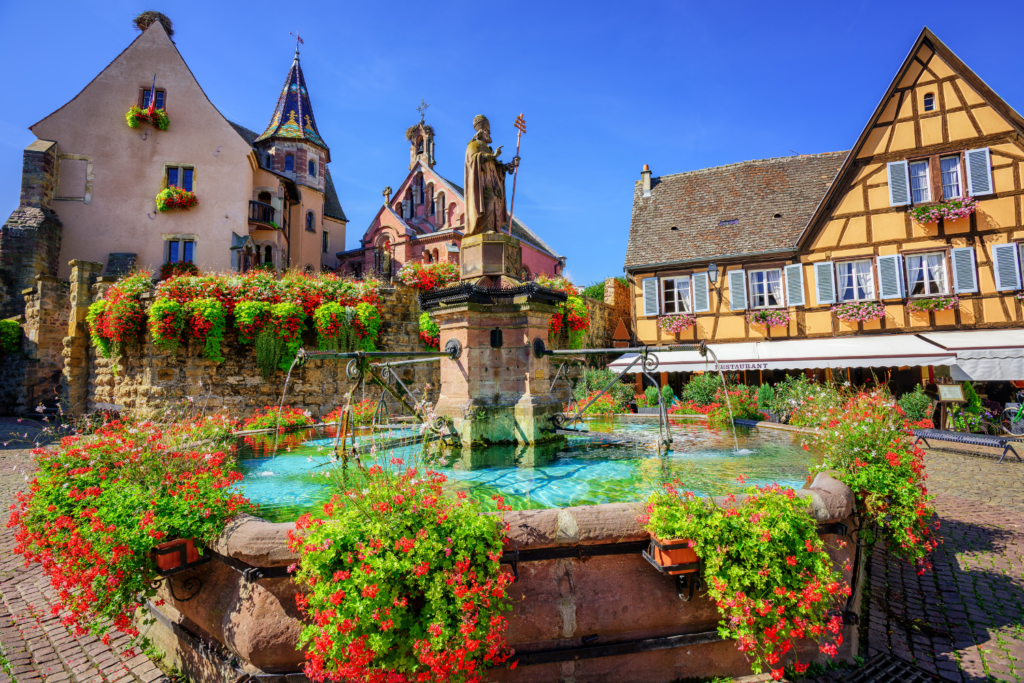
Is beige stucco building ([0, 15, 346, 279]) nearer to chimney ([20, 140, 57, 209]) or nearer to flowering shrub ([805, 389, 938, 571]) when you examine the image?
chimney ([20, 140, 57, 209])

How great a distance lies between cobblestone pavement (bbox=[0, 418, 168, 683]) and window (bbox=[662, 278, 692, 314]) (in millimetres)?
17660

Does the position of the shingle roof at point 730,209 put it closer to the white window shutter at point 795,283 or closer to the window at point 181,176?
the white window shutter at point 795,283

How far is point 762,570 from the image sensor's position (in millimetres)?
2758

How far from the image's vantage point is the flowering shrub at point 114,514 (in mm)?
2887

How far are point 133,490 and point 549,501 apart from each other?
2.89 metres

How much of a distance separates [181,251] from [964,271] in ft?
90.9

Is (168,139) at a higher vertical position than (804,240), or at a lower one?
higher

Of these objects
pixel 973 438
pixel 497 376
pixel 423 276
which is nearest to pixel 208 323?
pixel 423 276

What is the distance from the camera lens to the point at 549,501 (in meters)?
4.25

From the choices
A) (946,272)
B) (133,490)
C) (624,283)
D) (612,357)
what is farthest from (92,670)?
(624,283)

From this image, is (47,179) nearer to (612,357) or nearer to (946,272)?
(612,357)

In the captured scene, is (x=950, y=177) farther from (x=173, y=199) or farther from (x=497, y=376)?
(x=173, y=199)

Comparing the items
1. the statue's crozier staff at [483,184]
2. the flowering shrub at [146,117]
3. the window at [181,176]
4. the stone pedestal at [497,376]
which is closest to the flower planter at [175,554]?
the stone pedestal at [497,376]

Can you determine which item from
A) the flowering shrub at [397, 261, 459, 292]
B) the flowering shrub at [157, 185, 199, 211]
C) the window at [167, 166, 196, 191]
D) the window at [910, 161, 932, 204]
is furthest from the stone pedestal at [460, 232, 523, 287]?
the window at [167, 166, 196, 191]
